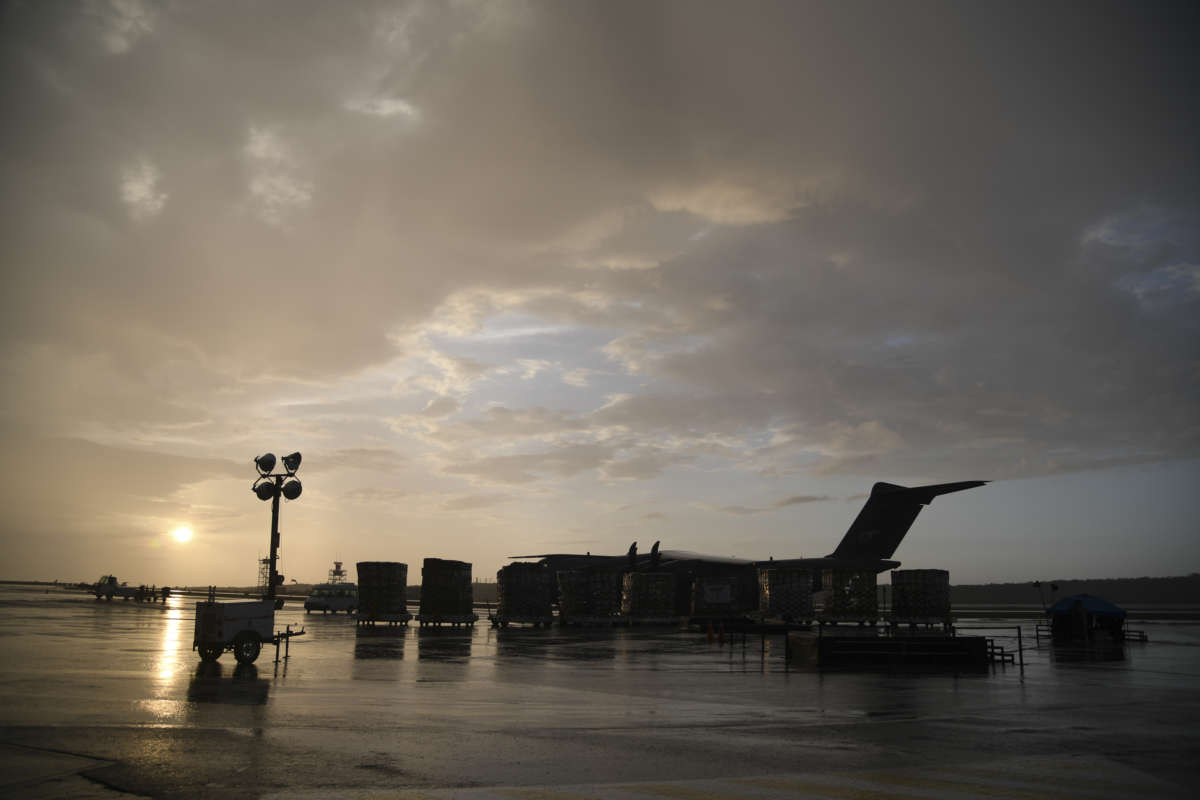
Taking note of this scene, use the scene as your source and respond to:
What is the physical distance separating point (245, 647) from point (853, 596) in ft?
102

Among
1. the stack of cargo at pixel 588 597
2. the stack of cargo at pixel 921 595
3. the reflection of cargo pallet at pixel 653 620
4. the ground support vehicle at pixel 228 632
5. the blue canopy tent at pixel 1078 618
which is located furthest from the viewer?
the stack of cargo at pixel 588 597

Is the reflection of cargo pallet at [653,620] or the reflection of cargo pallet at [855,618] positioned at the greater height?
the reflection of cargo pallet at [855,618]

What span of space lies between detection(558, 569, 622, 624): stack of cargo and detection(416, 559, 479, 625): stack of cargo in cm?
745

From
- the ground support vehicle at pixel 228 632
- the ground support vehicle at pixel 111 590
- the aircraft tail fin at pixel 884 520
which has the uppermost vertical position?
the aircraft tail fin at pixel 884 520

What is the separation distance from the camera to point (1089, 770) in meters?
10.5

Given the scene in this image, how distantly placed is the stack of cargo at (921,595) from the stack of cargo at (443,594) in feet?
82.6

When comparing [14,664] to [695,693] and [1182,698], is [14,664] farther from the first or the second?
[1182,698]

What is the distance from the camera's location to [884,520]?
5825 cm

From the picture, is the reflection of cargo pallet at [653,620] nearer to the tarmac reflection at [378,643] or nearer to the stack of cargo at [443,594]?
the stack of cargo at [443,594]

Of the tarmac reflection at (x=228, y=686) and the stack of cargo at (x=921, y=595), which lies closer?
the tarmac reflection at (x=228, y=686)

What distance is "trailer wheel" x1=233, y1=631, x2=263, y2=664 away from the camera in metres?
23.3

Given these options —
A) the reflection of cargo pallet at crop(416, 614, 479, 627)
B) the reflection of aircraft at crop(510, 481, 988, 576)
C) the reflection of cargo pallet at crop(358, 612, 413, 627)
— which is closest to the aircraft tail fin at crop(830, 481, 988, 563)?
the reflection of aircraft at crop(510, 481, 988, 576)

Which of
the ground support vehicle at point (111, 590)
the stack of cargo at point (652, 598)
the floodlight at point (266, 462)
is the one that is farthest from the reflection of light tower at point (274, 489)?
the ground support vehicle at point (111, 590)

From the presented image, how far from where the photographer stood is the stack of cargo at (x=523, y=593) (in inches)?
2064
